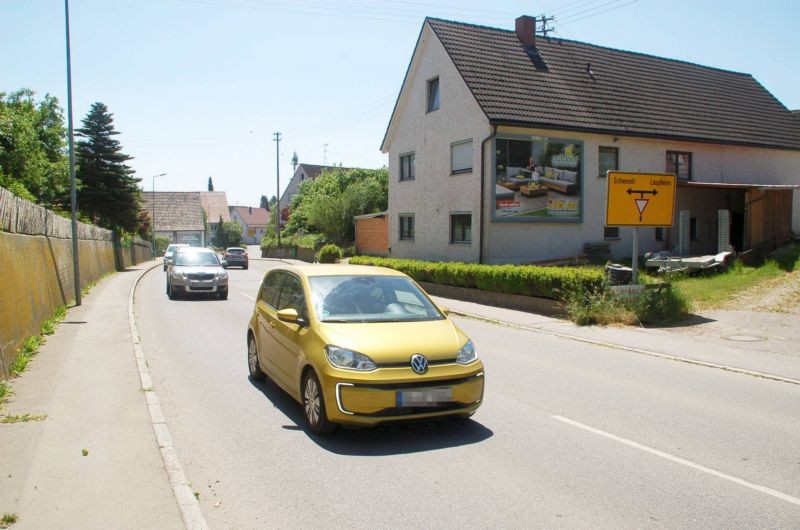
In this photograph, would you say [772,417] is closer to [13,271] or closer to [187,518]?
[187,518]

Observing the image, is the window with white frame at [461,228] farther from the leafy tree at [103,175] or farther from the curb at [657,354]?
the leafy tree at [103,175]

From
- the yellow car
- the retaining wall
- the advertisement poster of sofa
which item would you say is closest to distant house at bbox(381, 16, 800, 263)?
the advertisement poster of sofa

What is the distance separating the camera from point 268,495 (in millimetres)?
4578

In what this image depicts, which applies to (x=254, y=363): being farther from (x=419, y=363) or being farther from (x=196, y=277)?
(x=196, y=277)

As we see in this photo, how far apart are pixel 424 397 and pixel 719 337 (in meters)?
8.93

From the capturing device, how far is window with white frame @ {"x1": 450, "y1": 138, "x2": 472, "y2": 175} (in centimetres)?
2370

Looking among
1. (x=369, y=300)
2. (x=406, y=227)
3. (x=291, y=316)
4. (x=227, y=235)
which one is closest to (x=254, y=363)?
(x=291, y=316)

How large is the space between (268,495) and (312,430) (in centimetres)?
142

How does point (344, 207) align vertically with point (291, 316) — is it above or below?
above

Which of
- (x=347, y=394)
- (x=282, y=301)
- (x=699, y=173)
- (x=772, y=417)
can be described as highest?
(x=699, y=173)

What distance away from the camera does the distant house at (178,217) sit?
79.2 metres

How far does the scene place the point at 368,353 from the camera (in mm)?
5605

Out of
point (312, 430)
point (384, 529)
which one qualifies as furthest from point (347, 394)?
point (384, 529)

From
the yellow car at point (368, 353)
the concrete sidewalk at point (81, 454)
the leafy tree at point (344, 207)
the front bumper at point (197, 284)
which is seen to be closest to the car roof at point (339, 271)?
the yellow car at point (368, 353)
